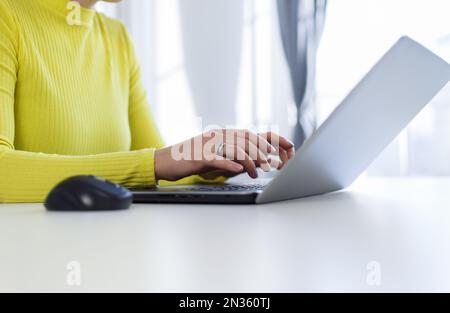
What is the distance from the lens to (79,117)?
1357mm

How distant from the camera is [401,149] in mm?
3291

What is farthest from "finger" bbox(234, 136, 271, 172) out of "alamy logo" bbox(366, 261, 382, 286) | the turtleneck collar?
the turtleneck collar

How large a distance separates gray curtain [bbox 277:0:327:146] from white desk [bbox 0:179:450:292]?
273cm

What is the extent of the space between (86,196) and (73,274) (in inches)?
13.7

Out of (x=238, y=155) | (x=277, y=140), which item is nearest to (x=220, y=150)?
(x=238, y=155)

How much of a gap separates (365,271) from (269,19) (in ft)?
10.8

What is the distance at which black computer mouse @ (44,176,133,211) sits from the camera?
657 millimetres

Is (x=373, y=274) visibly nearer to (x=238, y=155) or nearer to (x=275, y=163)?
(x=238, y=155)

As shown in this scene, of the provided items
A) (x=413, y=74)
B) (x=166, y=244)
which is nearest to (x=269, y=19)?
(x=413, y=74)

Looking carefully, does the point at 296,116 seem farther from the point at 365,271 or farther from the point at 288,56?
the point at 365,271

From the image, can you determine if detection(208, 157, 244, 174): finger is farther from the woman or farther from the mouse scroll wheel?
the mouse scroll wheel

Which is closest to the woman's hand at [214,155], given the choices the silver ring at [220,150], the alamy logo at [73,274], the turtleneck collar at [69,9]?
the silver ring at [220,150]

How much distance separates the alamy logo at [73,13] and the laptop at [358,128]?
783mm

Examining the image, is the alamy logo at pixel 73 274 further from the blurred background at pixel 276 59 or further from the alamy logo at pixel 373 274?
the blurred background at pixel 276 59
